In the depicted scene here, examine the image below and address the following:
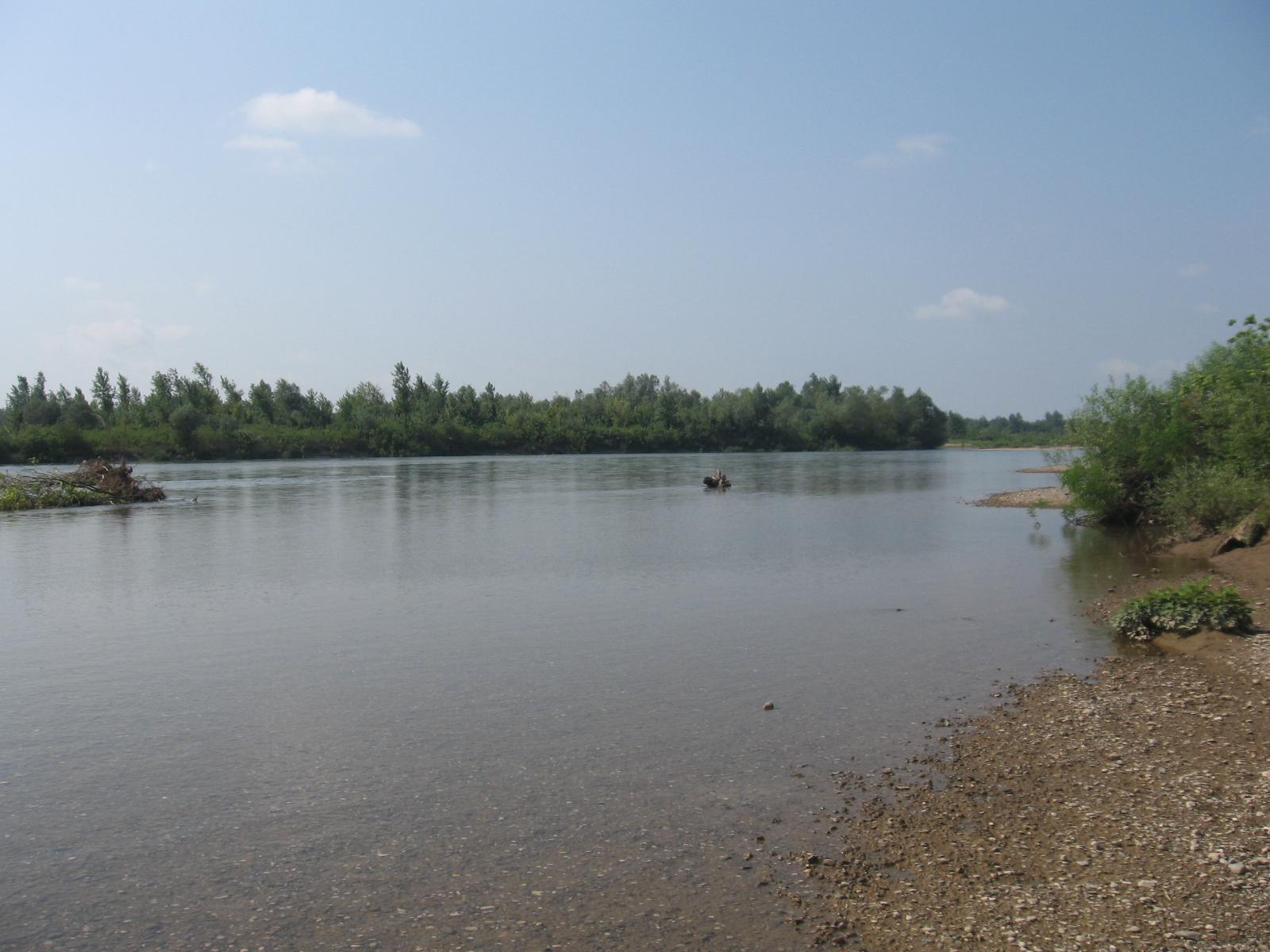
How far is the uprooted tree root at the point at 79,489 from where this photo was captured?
4159 centimetres

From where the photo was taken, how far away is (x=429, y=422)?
432 feet

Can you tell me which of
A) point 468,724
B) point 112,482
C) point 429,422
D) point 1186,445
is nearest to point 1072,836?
point 468,724

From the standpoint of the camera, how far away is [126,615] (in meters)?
16.8

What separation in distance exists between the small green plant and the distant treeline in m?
102

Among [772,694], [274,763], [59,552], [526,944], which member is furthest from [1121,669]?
[59,552]

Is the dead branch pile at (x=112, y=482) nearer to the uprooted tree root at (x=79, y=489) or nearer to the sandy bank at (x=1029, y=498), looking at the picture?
the uprooted tree root at (x=79, y=489)

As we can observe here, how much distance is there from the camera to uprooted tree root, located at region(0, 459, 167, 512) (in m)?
41.6

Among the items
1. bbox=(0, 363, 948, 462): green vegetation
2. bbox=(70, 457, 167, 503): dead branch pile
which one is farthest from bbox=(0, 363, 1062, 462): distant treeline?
bbox=(70, 457, 167, 503): dead branch pile

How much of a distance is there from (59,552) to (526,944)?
1000 inches

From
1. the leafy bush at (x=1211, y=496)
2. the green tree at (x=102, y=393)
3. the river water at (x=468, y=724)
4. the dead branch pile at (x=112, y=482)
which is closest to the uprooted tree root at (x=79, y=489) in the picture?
the dead branch pile at (x=112, y=482)

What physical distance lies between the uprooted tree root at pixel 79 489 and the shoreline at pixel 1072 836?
43681mm

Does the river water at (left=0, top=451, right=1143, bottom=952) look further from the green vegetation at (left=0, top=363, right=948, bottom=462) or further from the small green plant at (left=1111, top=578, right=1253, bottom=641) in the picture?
the green vegetation at (left=0, top=363, right=948, bottom=462)

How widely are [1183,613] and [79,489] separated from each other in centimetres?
4521

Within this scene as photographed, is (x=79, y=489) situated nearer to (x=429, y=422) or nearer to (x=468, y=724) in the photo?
(x=468, y=724)
